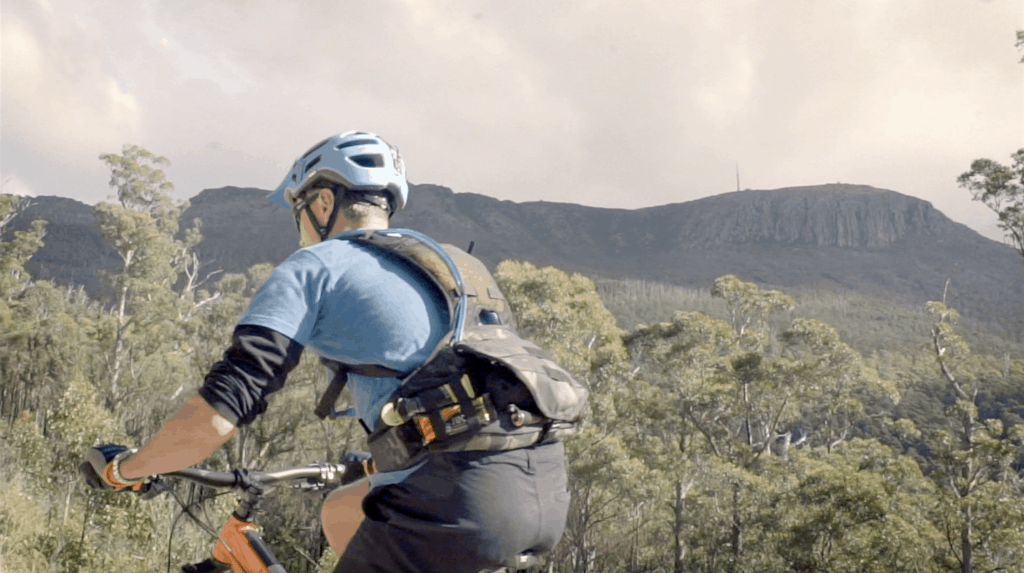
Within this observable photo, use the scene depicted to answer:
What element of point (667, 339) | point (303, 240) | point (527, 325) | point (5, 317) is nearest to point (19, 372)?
point (5, 317)

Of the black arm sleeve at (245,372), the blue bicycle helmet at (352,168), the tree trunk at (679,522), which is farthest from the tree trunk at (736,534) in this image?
the black arm sleeve at (245,372)

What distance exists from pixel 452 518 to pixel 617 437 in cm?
2170

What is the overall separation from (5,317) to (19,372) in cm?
484

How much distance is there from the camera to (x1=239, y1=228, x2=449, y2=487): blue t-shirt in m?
1.65

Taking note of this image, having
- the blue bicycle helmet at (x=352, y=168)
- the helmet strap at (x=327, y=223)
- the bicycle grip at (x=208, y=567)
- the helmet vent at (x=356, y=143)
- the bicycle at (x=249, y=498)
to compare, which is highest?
the helmet vent at (x=356, y=143)

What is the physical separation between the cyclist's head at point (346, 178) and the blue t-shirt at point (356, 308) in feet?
0.96

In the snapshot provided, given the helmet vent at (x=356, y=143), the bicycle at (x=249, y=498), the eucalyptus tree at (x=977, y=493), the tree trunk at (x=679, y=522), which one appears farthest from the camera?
the tree trunk at (x=679, y=522)

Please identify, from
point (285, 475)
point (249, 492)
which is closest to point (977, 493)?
point (285, 475)

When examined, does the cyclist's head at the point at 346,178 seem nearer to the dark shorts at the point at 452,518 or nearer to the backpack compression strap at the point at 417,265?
the backpack compression strap at the point at 417,265

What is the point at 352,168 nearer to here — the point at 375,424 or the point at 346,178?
the point at 346,178

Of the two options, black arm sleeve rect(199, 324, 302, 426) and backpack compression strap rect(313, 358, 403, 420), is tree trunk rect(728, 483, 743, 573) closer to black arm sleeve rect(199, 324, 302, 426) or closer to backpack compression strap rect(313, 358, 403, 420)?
backpack compression strap rect(313, 358, 403, 420)

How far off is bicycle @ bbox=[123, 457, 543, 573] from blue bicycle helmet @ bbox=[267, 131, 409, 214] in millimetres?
811

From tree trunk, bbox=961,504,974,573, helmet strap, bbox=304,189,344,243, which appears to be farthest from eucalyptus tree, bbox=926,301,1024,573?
helmet strap, bbox=304,189,344,243

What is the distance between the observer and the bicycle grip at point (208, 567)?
6.70 ft
